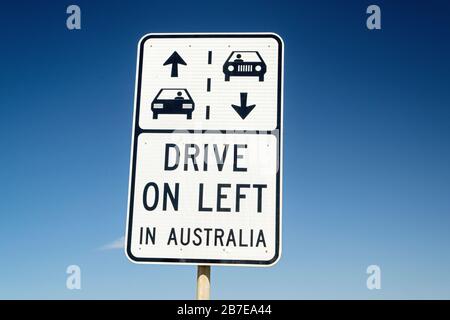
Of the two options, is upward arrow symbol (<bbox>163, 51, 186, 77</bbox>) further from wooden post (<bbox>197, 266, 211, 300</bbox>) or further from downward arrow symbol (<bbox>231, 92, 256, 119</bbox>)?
wooden post (<bbox>197, 266, 211, 300</bbox>)

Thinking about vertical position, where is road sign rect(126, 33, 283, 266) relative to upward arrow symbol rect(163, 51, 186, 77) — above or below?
below

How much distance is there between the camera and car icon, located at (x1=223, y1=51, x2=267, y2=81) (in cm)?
268

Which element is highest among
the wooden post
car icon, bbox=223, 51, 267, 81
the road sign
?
car icon, bbox=223, 51, 267, 81

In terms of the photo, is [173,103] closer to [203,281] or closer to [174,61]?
[174,61]

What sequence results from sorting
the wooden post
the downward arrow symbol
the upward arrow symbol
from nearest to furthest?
the wooden post < the downward arrow symbol < the upward arrow symbol

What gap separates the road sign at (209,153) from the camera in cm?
246

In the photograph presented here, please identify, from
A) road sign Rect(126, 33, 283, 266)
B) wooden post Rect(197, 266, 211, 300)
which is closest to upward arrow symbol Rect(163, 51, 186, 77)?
road sign Rect(126, 33, 283, 266)

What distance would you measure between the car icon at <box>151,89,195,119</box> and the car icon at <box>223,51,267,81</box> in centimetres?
25

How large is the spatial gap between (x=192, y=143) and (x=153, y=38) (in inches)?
27.9

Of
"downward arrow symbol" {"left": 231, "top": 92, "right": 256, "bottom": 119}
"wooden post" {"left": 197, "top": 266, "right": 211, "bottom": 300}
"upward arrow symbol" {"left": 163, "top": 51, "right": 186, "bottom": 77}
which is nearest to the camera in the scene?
"wooden post" {"left": 197, "top": 266, "right": 211, "bottom": 300}

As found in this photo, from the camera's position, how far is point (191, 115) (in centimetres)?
261

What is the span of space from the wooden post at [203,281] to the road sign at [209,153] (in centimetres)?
5
